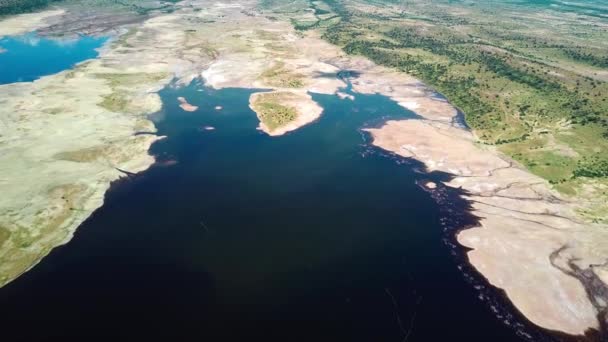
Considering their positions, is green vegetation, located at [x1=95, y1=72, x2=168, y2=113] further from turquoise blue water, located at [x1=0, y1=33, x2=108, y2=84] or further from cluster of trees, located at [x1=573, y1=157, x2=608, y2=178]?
cluster of trees, located at [x1=573, y1=157, x2=608, y2=178]

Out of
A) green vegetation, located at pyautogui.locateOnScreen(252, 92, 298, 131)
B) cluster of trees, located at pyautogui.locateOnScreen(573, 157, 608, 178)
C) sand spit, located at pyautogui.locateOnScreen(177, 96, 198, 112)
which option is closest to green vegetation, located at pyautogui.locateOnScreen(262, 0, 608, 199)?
cluster of trees, located at pyautogui.locateOnScreen(573, 157, 608, 178)

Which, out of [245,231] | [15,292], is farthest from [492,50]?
[15,292]

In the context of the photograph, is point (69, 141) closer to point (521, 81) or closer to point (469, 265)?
point (469, 265)

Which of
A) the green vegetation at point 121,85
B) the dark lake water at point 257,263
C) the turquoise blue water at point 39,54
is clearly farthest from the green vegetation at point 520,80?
the turquoise blue water at point 39,54

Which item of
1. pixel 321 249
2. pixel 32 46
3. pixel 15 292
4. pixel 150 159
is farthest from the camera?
pixel 32 46

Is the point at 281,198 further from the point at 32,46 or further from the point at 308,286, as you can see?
the point at 32,46

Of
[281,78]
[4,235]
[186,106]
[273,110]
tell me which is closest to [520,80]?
[281,78]

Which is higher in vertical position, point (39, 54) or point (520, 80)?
point (520, 80)
